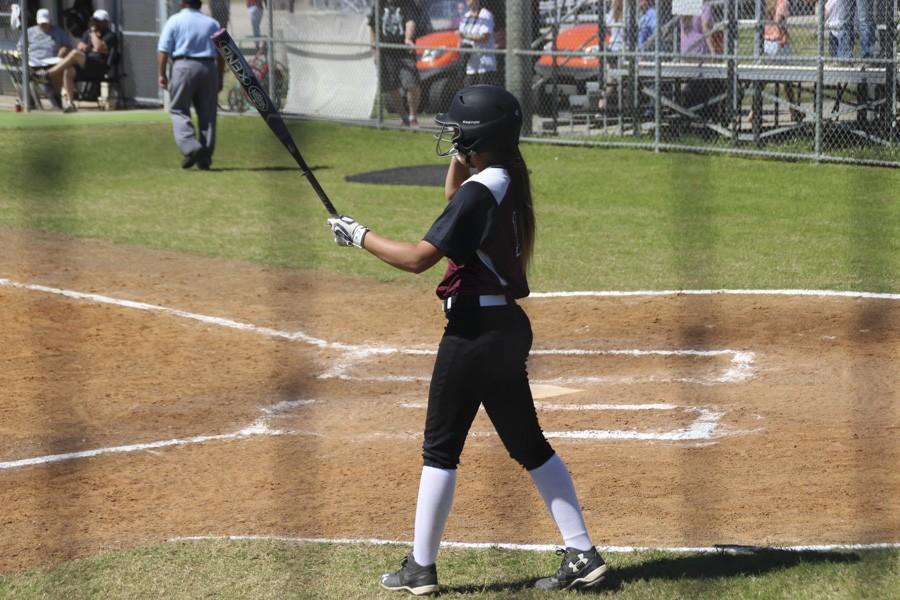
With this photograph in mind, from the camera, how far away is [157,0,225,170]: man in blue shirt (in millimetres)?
15594

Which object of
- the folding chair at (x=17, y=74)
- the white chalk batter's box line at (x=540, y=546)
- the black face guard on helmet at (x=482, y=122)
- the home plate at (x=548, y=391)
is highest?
the folding chair at (x=17, y=74)

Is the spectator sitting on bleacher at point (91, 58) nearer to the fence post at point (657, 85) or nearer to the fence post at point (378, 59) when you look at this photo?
the fence post at point (378, 59)

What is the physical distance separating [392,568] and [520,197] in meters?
1.44

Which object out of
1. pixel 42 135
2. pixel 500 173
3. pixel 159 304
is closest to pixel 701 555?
pixel 500 173

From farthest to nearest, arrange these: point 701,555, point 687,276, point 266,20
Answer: point 266,20 → point 687,276 → point 701,555

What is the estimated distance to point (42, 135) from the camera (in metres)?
18.2

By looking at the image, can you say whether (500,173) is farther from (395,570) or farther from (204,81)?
(204,81)

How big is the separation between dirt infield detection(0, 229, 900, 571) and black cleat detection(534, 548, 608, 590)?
1.83ft

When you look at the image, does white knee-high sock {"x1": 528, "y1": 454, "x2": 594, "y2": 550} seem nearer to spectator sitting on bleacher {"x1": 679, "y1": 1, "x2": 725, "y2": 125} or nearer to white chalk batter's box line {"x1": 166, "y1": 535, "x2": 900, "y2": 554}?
white chalk batter's box line {"x1": 166, "y1": 535, "x2": 900, "y2": 554}

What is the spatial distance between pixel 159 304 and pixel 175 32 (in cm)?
684

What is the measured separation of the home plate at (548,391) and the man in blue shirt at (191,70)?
9.23 m

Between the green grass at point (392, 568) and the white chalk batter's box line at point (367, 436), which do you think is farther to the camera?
the white chalk batter's box line at point (367, 436)

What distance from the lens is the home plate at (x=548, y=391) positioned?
7.42 metres

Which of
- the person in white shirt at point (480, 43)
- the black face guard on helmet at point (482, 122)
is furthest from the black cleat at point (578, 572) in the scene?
the person in white shirt at point (480, 43)
